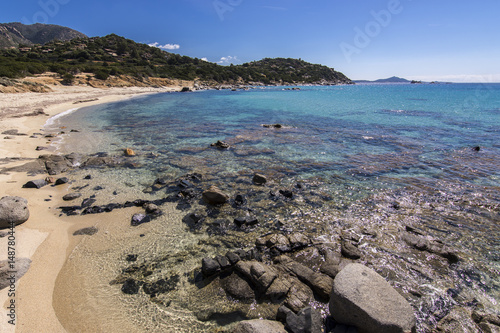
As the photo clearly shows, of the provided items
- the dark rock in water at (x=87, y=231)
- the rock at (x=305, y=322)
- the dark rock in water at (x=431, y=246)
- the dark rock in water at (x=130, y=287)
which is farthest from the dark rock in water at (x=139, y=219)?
the dark rock in water at (x=431, y=246)

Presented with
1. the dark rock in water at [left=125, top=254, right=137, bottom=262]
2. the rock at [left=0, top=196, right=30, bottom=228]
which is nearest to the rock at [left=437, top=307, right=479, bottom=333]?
the dark rock in water at [left=125, top=254, right=137, bottom=262]

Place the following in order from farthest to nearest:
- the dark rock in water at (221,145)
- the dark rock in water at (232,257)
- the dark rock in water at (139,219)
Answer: the dark rock in water at (221,145)
the dark rock in water at (139,219)
the dark rock in water at (232,257)

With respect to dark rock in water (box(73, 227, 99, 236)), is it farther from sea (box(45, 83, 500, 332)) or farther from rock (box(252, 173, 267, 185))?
rock (box(252, 173, 267, 185))

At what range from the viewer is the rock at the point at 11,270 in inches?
214

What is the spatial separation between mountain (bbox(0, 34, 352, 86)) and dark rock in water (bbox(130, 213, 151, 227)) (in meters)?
53.3

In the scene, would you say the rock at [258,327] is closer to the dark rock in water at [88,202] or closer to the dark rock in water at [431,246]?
the dark rock in water at [431,246]

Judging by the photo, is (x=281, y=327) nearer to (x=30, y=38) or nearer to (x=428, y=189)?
(x=428, y=189)

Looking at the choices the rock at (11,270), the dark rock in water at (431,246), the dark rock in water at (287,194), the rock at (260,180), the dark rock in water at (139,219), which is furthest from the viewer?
the rock at (260,180)

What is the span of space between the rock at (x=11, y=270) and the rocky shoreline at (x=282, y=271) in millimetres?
1785

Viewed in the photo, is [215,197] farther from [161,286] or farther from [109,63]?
[109,63]

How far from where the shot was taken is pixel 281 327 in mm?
4531

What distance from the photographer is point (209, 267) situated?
19.9 feet

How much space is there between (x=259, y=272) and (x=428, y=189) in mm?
10115

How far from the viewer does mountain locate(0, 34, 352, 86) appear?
186 ft
